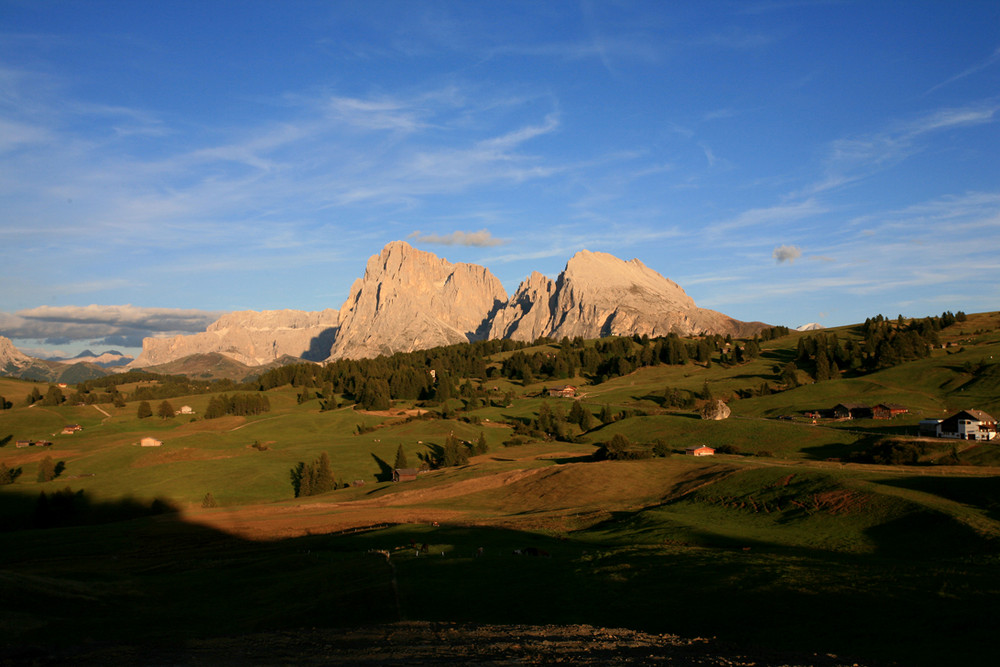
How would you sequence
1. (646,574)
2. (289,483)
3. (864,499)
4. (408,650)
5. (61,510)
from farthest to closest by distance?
(289,483) < (61,510) < (864,499) < (646,574) < (408,650)

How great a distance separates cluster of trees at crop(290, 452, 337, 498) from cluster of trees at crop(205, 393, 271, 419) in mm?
79524

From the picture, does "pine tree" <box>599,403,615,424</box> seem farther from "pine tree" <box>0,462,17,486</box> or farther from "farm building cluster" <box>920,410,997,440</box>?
"pine tree" <box>0,462,17,486</box>

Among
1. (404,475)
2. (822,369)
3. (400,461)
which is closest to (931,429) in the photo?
(822,369)

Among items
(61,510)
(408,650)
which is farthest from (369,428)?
(408,650)

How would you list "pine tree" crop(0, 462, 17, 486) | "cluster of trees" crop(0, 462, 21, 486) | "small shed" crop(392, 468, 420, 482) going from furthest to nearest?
"cluster of trees" crop(0, 462, 21, 486) < "pine tree" crop(0, 462, 17, 486) < "small shed" crop(392, 468, 420, 482)

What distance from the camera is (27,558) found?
50.2m

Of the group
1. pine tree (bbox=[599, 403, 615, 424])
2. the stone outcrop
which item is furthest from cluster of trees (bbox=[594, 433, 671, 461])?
pine tree (bbox=[599, 403, 615, 424])

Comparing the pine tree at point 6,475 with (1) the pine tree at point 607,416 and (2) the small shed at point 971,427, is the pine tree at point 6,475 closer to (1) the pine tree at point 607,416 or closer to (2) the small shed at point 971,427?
(1) the pine tree at point 607,416

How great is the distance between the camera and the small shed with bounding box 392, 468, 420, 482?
319 ft

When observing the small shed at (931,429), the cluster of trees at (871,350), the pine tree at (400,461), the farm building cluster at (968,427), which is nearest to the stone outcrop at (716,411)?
the small shed at (931,429)

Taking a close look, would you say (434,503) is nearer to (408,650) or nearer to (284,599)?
(284,599)

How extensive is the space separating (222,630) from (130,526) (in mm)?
51423

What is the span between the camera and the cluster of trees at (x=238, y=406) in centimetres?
16815

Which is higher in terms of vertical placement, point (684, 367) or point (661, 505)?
point (684, 367)
